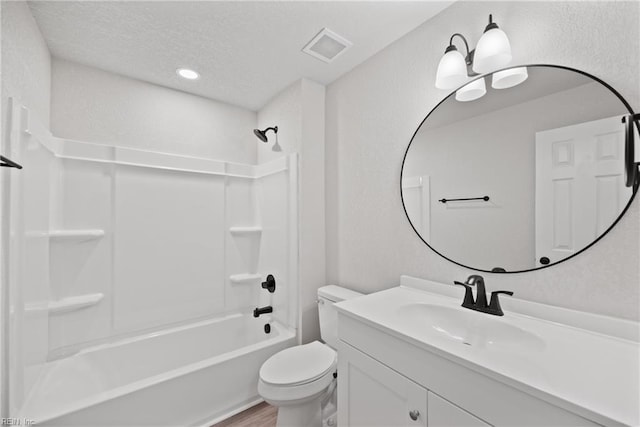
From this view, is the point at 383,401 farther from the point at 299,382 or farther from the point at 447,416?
the point at 299,382

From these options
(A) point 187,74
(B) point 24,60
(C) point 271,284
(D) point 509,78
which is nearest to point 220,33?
(A) point 187,74

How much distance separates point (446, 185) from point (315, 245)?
1124 mm

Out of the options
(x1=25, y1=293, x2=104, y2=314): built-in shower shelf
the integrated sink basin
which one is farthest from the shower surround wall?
the integrated sink basin

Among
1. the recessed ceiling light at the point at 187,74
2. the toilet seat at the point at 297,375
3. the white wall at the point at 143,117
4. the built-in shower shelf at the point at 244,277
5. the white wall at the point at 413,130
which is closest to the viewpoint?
the white wall at the point at 413,130

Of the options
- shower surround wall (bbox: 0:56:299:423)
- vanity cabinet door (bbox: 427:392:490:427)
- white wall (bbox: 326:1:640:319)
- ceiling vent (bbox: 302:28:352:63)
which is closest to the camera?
vanity cabinet door (bbox: 427:392:490:427)

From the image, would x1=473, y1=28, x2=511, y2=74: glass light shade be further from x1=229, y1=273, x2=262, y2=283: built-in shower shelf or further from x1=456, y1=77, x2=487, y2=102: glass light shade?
x1=229, y1=273, x2=262, y2=283: built-in shower shelf

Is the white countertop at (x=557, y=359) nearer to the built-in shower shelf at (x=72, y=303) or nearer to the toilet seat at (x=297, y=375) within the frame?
the toilet seat at (x=297, y=375)

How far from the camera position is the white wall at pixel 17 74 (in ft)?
3.52

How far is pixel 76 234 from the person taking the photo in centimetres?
177

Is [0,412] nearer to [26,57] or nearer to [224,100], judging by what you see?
[26,57]

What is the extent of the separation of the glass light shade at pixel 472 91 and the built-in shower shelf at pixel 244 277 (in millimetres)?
2162

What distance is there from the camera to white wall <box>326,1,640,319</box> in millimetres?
916

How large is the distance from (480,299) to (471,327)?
13cm

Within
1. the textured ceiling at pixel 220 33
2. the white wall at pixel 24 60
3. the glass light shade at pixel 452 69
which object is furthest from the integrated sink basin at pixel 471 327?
the white wall at pixel 24 60
